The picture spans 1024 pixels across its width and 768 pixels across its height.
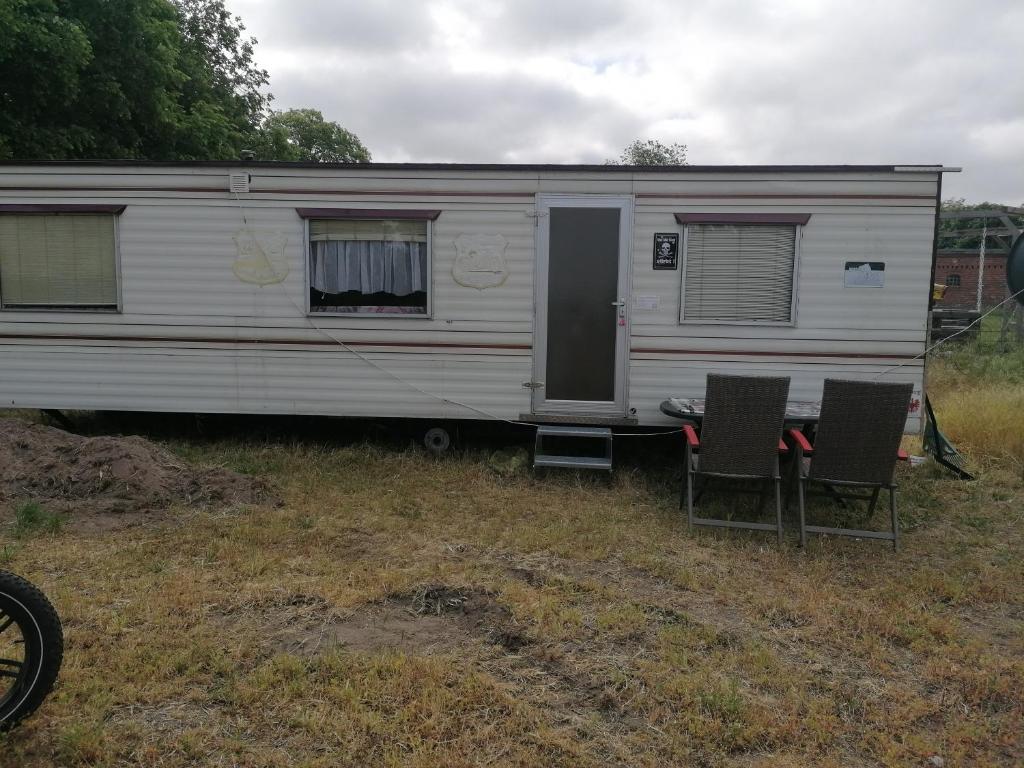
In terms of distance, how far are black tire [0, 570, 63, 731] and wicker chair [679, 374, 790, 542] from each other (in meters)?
3.67

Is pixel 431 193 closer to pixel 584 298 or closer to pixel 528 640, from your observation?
pixel 584 298

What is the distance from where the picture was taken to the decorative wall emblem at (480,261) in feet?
20.9

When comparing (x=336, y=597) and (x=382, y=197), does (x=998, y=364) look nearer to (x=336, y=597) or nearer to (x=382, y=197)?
(x=382, y=197)

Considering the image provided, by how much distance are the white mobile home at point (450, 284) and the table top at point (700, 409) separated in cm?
14

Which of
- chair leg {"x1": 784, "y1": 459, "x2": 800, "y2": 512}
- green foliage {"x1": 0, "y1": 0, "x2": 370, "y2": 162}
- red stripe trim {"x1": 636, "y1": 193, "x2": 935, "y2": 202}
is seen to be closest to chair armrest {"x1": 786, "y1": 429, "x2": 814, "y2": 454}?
chair leg {"x1": 784, "y1": 459, "x2": 800, "y2": 512}

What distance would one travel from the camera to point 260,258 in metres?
6.54

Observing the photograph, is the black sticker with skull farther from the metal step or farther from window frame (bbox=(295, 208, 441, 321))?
window frame (bbox=(295, 208, 441, 321))

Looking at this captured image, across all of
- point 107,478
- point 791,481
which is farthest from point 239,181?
point 791,481

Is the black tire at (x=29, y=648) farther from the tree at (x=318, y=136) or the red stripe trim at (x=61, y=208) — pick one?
the tree at (x=318, y=136)

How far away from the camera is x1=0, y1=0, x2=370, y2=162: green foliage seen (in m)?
9.84

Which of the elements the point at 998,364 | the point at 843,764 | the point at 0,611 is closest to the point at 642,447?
the point at 843,764

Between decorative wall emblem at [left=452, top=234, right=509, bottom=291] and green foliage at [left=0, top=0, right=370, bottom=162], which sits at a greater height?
green foliage at [left=0, top=0, right=370, bottom=162]

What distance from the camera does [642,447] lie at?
23.3 ft

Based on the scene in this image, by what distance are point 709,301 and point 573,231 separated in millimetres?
1280
